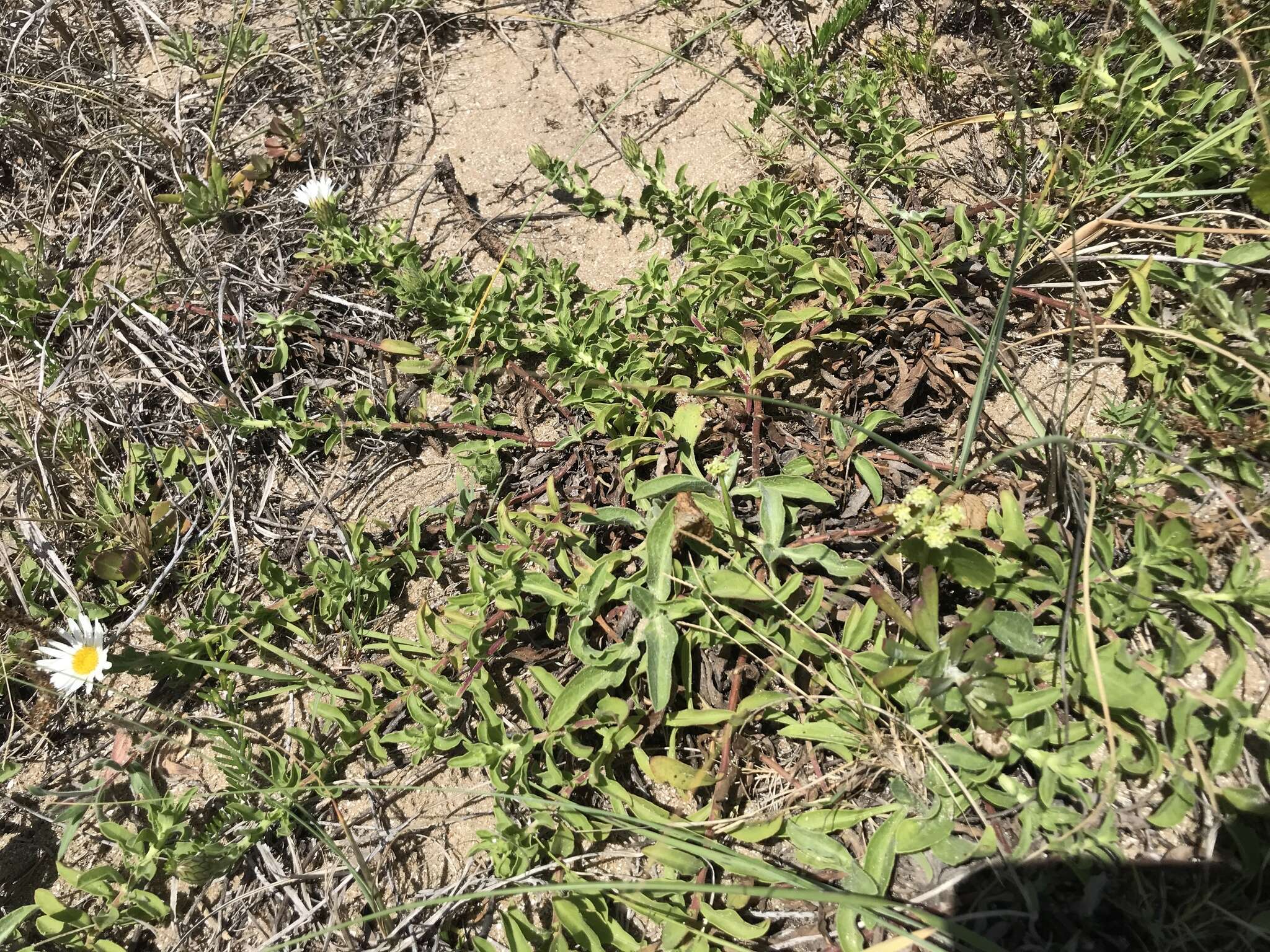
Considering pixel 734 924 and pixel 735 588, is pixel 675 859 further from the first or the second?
pixel 735 588

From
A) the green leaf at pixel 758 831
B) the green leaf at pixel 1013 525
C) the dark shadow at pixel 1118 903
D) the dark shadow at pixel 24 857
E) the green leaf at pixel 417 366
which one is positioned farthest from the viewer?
the green leaf at pixel 417 366

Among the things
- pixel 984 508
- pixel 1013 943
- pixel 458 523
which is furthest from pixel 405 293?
pixel 1013 943

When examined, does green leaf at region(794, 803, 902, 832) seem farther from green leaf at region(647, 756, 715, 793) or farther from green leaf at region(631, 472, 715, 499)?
green leaf at region(631, 472, 715, 499)

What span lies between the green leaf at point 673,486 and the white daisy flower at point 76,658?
1.50m

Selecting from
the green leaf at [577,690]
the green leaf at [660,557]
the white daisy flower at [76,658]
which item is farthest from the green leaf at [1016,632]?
the white daisy flower at [76,658]

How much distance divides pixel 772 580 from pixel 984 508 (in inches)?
22.5

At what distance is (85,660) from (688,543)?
1680mm

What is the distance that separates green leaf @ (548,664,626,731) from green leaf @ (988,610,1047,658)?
836 millimetres

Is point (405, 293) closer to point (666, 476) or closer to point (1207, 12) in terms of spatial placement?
point (666, 476)

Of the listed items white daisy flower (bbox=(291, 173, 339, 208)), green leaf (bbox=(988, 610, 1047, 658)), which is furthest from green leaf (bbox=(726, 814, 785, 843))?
white daisy flower (bbox=(291, 173, 339, 208))

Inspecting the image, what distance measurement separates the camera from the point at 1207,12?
2318mm

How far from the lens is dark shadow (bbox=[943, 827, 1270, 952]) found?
5.10 feet

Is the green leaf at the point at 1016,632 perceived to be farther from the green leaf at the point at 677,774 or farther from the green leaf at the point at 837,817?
the green leaf at the point at 677,774

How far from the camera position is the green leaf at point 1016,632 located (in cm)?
173
